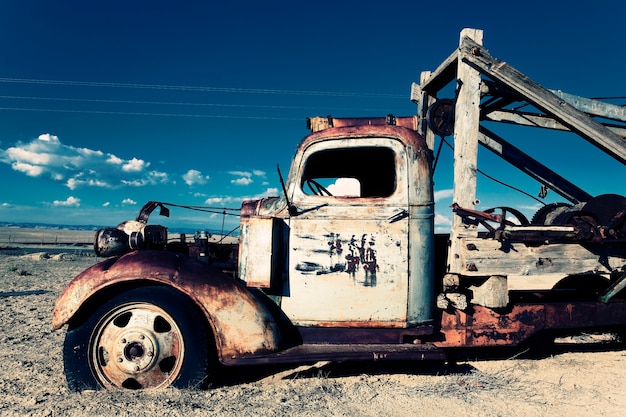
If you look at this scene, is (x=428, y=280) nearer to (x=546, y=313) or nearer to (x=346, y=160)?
(x=546, y=313)

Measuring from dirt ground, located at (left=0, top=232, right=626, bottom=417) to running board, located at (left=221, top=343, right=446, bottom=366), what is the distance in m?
0.29

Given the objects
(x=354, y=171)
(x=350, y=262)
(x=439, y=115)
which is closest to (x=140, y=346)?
(x=350, y=262)

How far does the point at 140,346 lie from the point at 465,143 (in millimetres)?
3212

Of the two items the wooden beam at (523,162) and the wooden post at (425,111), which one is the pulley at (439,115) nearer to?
the wooden post at (425,111)

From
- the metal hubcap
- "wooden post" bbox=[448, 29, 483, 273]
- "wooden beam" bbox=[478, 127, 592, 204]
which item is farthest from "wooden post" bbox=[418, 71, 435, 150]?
the metal hubcap

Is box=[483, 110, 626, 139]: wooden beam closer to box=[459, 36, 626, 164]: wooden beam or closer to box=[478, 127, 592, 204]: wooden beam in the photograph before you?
box=[478, 127, 592, 204]: wooden beam

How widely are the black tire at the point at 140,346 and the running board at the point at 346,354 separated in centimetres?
27

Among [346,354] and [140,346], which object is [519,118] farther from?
[140,346]

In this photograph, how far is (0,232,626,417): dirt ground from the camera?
2.90 meters

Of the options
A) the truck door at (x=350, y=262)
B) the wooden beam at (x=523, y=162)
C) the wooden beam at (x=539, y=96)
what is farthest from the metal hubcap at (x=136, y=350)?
the wooden beam at (x=523, y=162)

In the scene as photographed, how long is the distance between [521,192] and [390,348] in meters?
2.46

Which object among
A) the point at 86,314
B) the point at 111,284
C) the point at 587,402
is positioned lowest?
the point at 587,402

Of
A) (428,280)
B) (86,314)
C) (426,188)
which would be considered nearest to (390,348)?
(428,280)

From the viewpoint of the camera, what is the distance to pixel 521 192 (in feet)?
14.8
